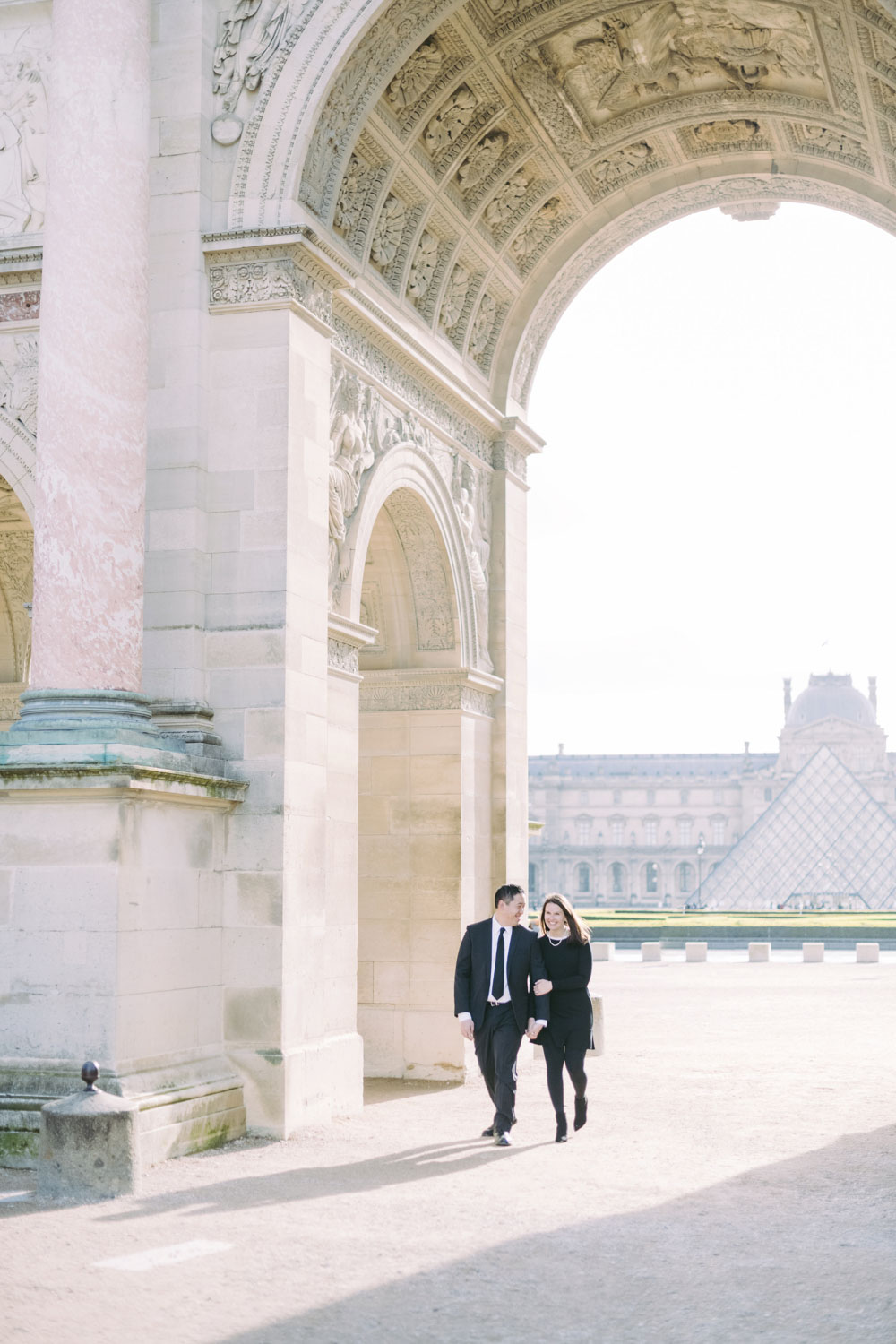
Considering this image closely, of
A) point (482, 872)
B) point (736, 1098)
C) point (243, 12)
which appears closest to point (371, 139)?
point (243, 12)

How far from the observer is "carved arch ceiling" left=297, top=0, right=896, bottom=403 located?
14156 millimetres

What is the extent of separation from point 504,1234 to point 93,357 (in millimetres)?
6763

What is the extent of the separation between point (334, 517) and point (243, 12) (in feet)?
13.3

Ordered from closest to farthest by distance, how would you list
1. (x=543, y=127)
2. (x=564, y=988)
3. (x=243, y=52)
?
1. (x=564, y=988)
2. (x=243, y=52)
3. (x=543, y=127)

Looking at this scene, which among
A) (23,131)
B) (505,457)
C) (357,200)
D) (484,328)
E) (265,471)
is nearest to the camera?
(265,471)

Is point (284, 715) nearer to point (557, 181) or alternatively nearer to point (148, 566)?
point (148, 566)

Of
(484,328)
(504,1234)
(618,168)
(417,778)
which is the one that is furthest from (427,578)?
(504,1234)

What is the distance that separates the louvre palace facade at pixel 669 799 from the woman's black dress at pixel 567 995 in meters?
127

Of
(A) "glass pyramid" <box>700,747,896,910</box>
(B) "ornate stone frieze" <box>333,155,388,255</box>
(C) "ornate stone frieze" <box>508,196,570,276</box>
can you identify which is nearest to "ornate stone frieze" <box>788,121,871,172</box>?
(C) "ornate stone frieze" <box>508,196,570,276</box>

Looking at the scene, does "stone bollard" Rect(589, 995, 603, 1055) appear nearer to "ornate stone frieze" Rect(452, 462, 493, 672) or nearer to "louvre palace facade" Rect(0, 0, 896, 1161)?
"louvre palace facade" Rect(0, 0, 896, 1161)

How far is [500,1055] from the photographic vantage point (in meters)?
11.7

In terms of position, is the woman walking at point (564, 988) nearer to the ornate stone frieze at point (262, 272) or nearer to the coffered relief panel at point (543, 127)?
the ornate stone frieze at point (262, 272)

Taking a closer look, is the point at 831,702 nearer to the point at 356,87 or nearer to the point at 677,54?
the point at 677,54

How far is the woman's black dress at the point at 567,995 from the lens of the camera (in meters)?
12.0
